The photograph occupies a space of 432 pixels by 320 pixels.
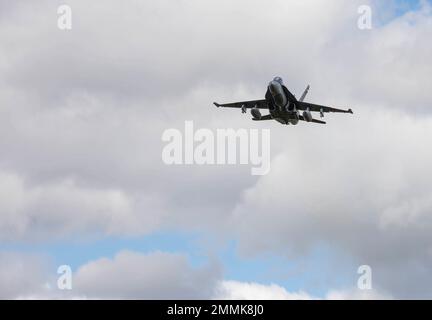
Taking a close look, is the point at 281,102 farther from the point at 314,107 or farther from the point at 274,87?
the point at 314,107

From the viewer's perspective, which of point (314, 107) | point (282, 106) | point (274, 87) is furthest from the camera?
point (314, 107)

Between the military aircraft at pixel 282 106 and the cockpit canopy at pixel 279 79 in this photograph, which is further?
the cockpit canopy at pixel 279 79

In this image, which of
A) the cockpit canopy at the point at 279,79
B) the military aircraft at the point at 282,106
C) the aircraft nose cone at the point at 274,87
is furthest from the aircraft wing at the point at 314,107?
the aircraft nose cone at the point at 274,87

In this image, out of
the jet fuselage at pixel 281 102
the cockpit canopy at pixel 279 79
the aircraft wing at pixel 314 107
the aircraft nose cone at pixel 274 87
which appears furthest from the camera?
the aircraft wing at pixel 314 107

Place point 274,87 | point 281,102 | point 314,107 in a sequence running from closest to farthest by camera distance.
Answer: point 274,87 → point 281,102 → point 314,107

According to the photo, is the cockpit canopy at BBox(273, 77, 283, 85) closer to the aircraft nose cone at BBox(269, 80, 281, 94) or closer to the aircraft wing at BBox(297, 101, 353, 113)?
the aircraft nose cone at BBox(269, 80, 281, 94)

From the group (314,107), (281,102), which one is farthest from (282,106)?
(314,107)

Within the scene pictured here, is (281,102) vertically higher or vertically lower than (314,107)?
lower

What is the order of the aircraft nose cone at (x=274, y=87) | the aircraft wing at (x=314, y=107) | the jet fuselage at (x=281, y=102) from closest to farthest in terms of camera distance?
the aircraft nose cone at (x=274, y=87), the jet fuselage at (x=281, y=102), the aircraft wing at (x=314, y=107)

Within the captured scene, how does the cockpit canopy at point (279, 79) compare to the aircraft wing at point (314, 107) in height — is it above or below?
above

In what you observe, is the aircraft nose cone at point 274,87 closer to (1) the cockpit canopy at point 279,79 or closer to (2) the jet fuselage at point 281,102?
(2) the jet fuselage at point 281,102
